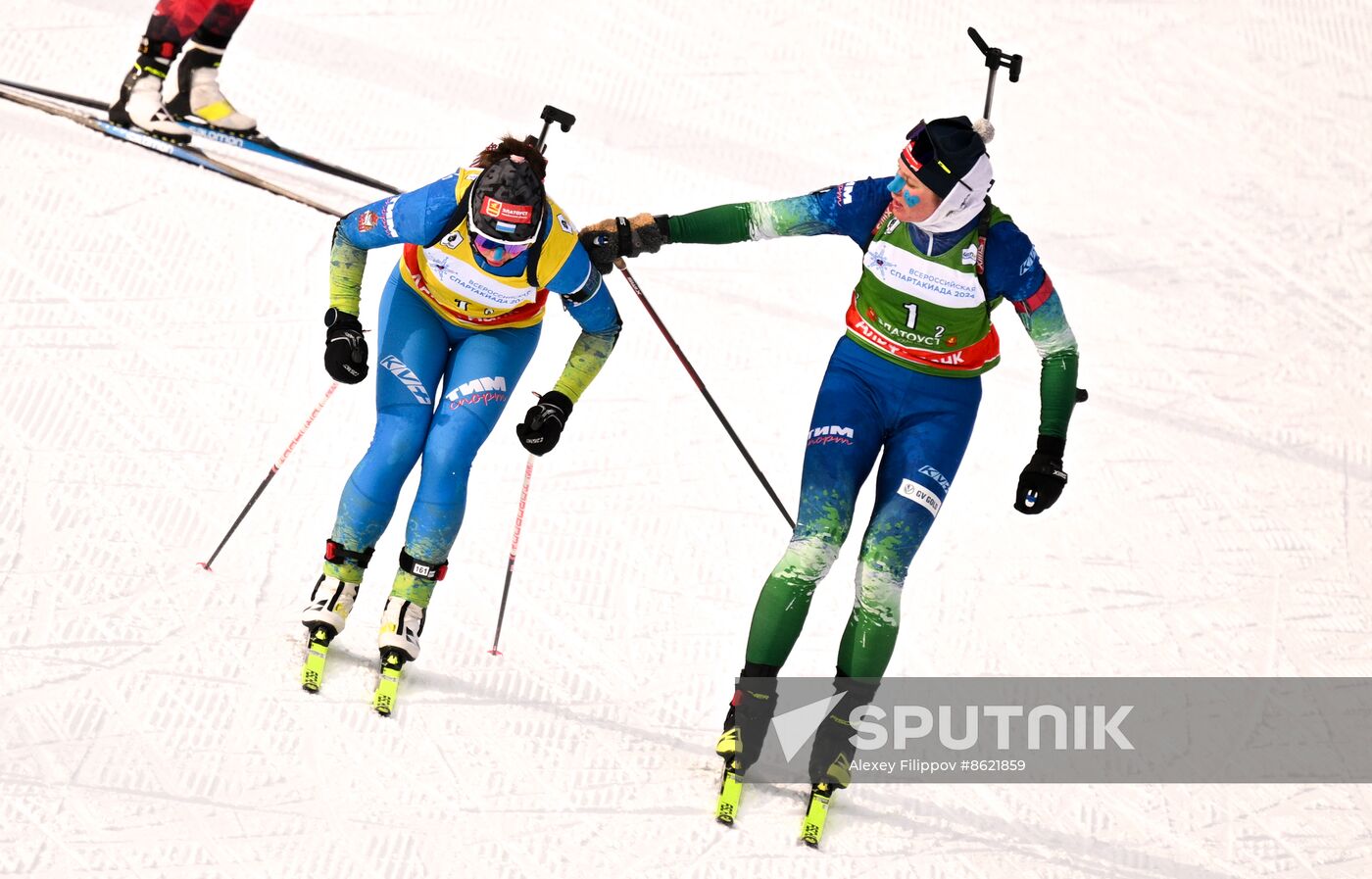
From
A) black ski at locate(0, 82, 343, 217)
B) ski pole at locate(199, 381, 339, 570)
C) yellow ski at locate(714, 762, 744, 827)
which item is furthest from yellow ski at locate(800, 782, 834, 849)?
black ski at locate(0, 82, 343, 217)

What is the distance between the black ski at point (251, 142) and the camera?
7.97 m

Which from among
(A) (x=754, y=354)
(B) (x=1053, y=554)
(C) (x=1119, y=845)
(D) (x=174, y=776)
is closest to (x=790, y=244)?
(A) (x=754, y=354)

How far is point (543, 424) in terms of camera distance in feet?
18.7

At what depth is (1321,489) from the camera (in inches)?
308

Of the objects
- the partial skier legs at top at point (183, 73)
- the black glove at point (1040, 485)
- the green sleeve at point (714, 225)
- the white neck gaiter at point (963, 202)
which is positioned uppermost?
the partial skier legs at top at point (183, 73)

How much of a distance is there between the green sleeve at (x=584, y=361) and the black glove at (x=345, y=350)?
70 cm

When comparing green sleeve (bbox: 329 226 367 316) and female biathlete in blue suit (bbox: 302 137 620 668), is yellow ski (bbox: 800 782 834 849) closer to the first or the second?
female biathlete in blue suit (bbox: 302 137 620 668)

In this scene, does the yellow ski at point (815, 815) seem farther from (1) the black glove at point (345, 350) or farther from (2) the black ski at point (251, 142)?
(2) the black ski at point (251, 142)

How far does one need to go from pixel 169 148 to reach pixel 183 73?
15.6 inches

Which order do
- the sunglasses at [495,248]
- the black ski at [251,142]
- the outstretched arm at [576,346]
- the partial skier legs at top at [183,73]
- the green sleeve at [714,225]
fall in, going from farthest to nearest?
the black ski at [251,142] < the partial skier legs at top at [183,73] < the green sleeve at [714,225] < the outstretched arm at [576,346] < the sunglasses at [495,248]

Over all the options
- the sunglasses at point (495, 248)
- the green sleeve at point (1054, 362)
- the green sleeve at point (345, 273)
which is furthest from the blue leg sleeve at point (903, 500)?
the green sleeve at point (345, 273)

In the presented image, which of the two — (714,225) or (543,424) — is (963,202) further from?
(543,424)

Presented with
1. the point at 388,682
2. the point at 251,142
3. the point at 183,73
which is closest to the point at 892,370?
the point at 388,682

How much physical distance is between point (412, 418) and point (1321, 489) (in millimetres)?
4504
